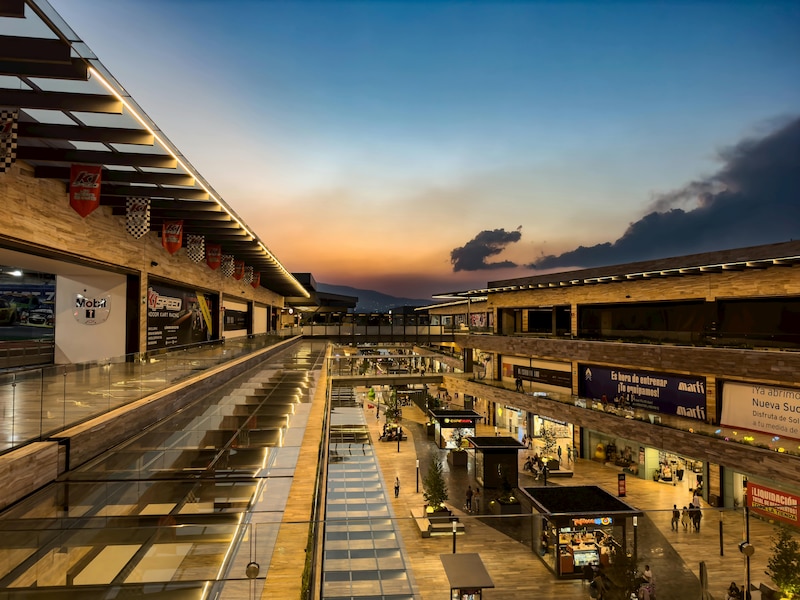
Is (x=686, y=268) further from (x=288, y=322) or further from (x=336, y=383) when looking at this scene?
(x=288, y=322)

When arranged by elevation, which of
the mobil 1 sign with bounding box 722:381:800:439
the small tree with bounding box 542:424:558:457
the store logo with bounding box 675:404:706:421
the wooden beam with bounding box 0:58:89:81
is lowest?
the small tree with bounding box 542:424:558:457

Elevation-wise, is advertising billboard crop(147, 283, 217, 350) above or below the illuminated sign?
above

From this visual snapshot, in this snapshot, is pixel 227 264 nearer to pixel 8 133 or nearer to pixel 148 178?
pixel 148 178

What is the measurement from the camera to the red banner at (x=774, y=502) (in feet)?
51.3

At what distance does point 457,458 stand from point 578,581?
1401 cm

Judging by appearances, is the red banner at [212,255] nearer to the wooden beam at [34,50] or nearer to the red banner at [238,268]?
the red banner at [238,268]

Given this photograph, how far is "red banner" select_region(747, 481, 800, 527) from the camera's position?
15.6 metres

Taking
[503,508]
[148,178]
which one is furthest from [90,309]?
[503,508]

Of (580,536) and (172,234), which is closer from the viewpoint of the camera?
(580,536)

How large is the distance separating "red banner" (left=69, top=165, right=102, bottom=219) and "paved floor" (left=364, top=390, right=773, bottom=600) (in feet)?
32.7

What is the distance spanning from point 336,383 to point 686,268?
23.6m

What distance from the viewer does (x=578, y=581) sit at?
47.4ft

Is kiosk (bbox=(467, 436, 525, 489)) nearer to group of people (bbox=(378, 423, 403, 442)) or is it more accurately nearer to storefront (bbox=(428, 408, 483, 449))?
storefront (bbox=(428, 408, 483, 449))

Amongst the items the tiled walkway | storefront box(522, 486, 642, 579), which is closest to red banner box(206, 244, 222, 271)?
the tiled walkway
